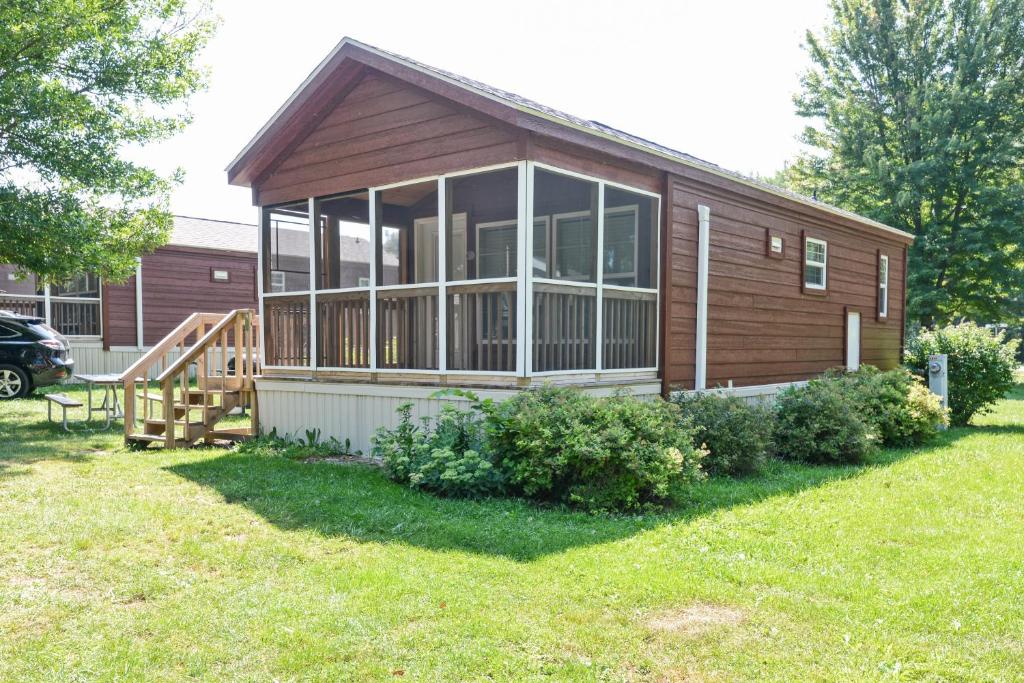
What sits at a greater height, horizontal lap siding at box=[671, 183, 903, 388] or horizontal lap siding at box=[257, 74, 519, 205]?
horizontal lap siding at box=[257, 74, 519, 205]

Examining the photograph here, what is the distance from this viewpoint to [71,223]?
11.4 m

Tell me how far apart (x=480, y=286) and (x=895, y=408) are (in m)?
6.15

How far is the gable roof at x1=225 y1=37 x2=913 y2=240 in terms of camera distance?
7.20 meters

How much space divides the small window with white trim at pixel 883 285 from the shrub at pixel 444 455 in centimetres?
1057

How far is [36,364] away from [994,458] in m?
15.5

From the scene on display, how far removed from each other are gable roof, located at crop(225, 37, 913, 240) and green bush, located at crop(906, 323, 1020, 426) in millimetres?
5183

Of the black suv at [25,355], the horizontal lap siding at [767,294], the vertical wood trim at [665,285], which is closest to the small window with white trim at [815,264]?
the horizontal lap siding at [767,294]

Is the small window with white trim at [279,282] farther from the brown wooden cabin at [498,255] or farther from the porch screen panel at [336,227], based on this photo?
the porch screen panel at [336,227]

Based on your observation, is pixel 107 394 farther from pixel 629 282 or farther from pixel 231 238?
pixel 231 238

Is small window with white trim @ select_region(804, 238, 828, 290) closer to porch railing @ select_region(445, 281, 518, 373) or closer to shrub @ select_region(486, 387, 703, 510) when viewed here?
porch railing @ select_region(445, 281, 518, 373)

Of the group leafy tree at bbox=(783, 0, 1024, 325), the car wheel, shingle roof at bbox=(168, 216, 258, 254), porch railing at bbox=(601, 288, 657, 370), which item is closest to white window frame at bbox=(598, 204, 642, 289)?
porch railing at bbox=(601, 288, 657, 370)

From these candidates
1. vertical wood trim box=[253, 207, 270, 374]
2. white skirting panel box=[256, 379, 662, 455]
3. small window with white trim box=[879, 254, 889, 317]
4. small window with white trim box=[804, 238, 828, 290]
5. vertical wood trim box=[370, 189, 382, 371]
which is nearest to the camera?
white skirting panel box=[256, 379, 662, 455]

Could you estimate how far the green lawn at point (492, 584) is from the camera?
3.37m

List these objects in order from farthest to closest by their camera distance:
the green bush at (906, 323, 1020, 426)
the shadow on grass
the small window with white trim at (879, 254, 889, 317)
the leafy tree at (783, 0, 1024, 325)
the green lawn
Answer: the leafy tree at (783, 0, 1024, 325), the small window with white trim at (879, 254, 889, 317), the green bush at (906, 323, 1020, 426), the shadow on grass, the green lawn
